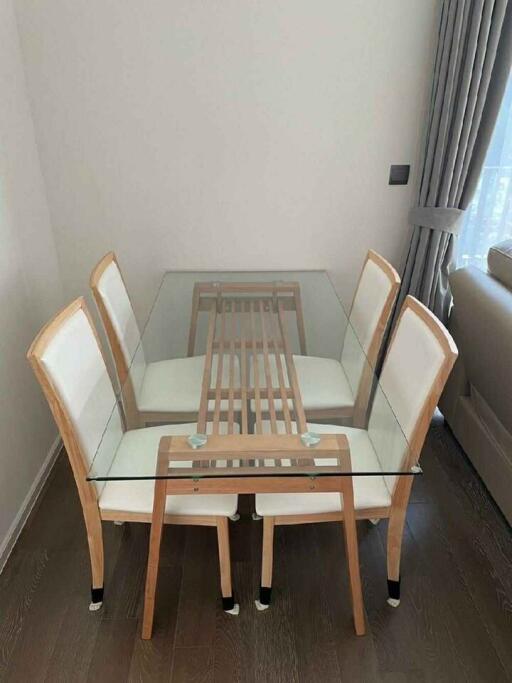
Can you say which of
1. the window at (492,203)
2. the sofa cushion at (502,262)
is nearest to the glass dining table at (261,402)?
the sofa cushion at (502,262)

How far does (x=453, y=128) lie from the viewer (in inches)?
85.6

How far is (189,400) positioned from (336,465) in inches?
23.8

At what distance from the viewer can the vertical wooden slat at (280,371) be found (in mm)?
1562

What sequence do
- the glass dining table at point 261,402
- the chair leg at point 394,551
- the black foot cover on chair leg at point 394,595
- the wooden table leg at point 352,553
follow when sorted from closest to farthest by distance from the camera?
the glass dining table at point 261,402
the wooden table leg at point 352,553
the chair leg at point 394,551
the black foot cover on chair leg at point 394,595

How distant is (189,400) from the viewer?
1.80 metres

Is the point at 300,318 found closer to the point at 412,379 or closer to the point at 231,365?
the point at 231,365

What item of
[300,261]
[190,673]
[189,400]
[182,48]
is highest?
[182,48]

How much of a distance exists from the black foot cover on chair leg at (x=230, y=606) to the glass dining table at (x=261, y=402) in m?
0.25

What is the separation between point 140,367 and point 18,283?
2.00 feet

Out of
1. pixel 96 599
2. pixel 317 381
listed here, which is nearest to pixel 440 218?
pixel 317 381

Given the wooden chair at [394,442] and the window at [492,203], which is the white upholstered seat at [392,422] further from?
the window at [492,203]

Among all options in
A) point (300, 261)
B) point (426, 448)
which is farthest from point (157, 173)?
point (426, 448)

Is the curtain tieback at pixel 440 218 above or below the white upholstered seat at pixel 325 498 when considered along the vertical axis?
above

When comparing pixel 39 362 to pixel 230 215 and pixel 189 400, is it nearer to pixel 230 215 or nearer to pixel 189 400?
pixel 189 400
